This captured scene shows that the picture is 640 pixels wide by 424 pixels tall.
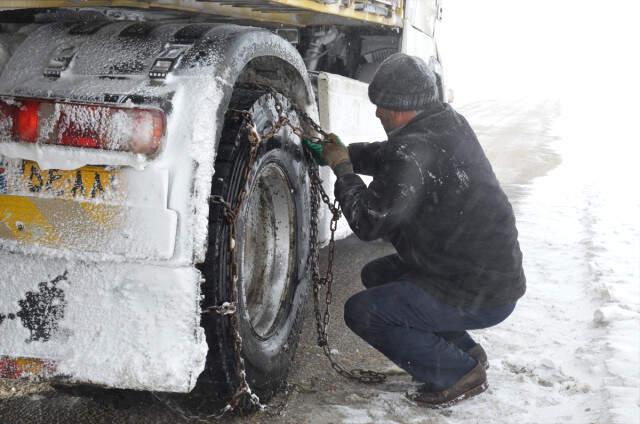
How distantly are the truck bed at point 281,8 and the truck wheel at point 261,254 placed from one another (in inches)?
22.4

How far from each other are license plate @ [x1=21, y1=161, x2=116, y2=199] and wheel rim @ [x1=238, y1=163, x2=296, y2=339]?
1.03 meters

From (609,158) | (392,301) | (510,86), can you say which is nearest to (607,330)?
(392,301)

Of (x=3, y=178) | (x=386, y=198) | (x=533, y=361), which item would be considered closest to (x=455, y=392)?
(x=533, y=361)

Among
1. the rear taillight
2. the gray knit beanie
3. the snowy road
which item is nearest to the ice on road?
the snowy road

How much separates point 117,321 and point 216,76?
78 centimetres

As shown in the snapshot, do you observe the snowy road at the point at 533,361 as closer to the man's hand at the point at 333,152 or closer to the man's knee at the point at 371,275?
the man's knee at the point at 371,275

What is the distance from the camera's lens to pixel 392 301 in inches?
118

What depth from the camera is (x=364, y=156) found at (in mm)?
3264

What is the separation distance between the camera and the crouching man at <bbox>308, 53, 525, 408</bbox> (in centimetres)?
283

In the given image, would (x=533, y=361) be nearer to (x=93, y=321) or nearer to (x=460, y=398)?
(x=460, y=398)

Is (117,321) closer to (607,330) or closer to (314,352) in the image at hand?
(314,352)

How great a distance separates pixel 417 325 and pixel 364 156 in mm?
806

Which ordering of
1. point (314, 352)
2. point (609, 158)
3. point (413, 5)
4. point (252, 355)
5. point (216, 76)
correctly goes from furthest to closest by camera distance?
point (609, 158)
point (413, 5)
point (314, 352)
point (252, 355)
point (216, 76)

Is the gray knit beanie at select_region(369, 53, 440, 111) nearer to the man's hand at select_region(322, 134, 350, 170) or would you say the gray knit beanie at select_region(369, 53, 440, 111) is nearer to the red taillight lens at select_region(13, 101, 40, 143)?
the man's hand at select_region(322, 134, 350, 170)
